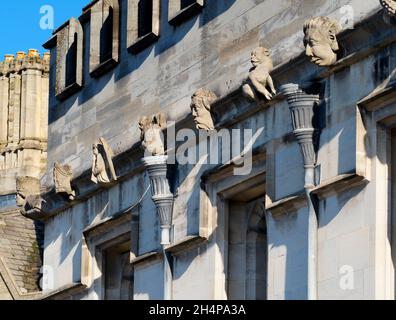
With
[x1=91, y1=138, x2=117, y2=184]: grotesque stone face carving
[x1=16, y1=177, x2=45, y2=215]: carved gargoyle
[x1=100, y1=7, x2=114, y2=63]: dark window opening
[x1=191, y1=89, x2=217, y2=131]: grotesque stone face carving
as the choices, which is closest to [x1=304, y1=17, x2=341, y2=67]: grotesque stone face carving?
[x1=191, y1=89, x2=217, y2=131]: grotesque stone face carving

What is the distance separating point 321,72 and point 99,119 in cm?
903

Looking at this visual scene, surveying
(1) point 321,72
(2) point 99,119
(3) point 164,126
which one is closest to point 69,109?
(2) point 99,119

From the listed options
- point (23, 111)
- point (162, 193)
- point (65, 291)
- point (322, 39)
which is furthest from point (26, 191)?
point (23, 111)

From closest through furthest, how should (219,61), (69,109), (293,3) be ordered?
(293,3) < (219,61) < (69,109)

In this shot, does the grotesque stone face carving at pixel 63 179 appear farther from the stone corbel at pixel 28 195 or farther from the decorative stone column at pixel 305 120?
the decorative stone column at pixel 305 120

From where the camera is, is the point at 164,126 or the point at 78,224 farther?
the point at 78,224

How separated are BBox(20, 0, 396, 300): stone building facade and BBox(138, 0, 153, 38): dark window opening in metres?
0.04

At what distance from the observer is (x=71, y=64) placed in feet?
137

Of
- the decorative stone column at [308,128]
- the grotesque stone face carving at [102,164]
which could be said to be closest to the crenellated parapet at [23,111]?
the grotesque stone face carving at [102,164]

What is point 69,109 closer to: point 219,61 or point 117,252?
point 117,252

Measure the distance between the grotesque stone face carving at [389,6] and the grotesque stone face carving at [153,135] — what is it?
306 inches

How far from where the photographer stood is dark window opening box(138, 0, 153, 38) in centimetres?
3803

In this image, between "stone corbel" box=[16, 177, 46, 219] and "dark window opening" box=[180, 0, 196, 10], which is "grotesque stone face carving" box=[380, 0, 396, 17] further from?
"stone corbel" box=[16, 177, 46, 219]
